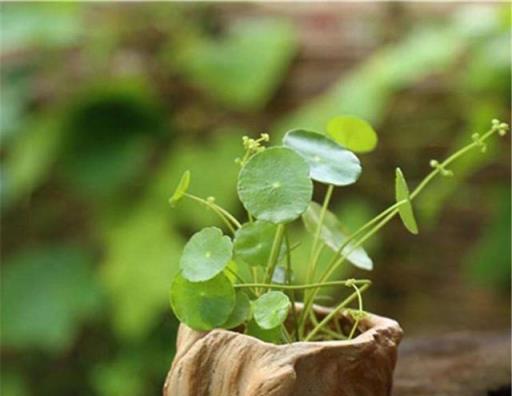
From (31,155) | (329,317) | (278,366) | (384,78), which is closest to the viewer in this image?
(278,366)

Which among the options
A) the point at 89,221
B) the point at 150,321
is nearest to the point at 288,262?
the point at 150,321

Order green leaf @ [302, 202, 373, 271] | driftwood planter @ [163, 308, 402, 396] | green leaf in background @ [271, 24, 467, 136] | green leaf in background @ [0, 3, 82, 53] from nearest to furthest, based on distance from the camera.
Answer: driftwood planter @ [163, 308, 402, 396], green leaf @ [302, 202, 373, 271], green leaf in background @ [271, 24, 467, 136], green leaf in background @ [0, 3, 82, 53]

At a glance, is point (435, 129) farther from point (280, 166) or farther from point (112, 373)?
point (280, 166)

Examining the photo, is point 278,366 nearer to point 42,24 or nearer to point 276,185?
point 276,185

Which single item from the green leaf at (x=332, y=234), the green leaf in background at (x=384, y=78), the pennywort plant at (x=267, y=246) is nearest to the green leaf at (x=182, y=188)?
the pennywort plant at (x=267, y=246)

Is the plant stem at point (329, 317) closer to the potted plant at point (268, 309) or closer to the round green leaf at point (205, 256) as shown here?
the potted plant at point (268, 309)

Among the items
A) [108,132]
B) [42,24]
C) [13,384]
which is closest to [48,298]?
[13,384]

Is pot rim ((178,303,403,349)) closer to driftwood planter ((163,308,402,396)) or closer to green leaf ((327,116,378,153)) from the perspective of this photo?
driftwood planter ((163,308,402,396))

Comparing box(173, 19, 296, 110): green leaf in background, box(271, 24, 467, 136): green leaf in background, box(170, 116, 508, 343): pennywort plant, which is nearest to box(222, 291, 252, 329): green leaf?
box(170, 116, 508, 343): pennywort plant
